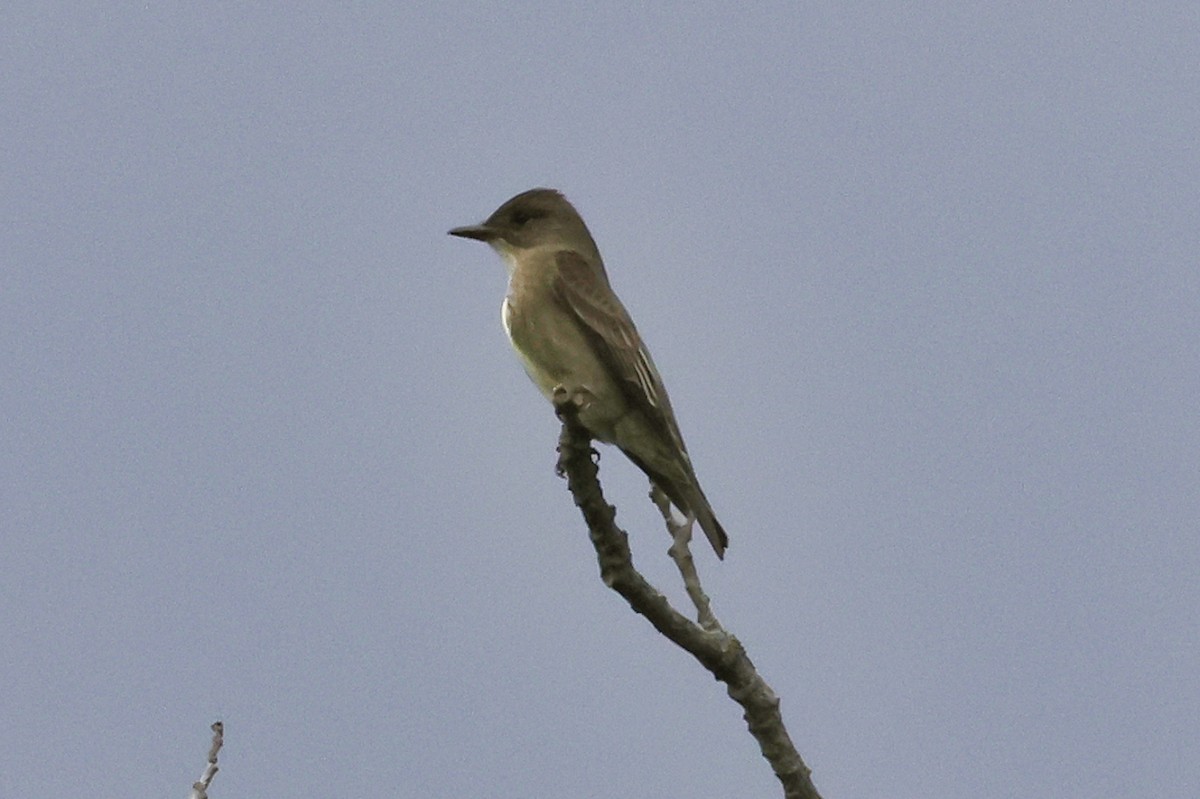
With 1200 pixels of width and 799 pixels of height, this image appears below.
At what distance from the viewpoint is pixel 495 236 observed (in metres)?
11.3

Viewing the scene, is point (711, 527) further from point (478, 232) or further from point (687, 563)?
point (478, 232)

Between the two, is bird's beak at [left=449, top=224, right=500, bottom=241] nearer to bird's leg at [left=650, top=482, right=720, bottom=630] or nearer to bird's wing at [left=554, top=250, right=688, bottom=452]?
bird's wing at [left=554, top=250, right=688, bottom=452]

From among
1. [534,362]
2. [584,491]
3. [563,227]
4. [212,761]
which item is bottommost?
[212,761]

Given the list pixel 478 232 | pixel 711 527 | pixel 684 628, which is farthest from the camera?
pixel 478 232

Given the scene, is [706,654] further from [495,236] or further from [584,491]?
[495,236]

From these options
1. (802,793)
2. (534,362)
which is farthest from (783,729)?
(534,362)

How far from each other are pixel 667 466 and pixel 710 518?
36cm

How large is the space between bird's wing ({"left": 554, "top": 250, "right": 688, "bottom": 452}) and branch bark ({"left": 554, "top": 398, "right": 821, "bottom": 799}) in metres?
1.56

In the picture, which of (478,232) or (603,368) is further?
(478,232)

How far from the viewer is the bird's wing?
964 centimetres

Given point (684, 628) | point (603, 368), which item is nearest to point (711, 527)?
point (603, 368)

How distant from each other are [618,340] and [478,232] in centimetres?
192

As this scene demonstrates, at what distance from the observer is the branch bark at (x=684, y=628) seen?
293 inches

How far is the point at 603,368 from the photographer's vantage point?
32.0ft
